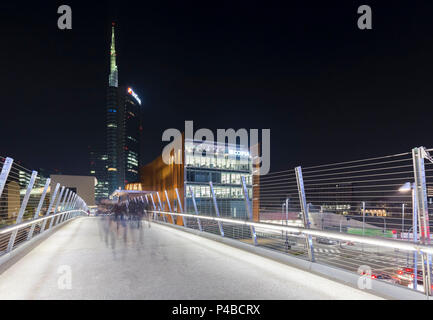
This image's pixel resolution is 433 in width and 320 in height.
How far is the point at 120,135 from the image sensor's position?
16700 cm

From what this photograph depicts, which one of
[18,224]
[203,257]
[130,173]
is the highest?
[130,173]

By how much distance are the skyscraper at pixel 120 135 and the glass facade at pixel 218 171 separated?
13599 centimetres

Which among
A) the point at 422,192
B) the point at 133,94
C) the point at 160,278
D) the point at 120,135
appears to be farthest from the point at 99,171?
the point at 422,192

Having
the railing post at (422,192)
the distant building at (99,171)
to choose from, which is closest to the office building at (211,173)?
the railing post at (422,192)

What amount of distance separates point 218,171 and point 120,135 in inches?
5422

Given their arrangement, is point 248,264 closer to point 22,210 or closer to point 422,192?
point 422,192

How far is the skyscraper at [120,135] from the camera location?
6599 inches

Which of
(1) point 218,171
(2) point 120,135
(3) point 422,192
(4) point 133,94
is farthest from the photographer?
(4) point 133,94

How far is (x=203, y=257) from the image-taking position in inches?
217

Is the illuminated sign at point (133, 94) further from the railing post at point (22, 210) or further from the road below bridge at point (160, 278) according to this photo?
the road below bridge at point (160, 278)
